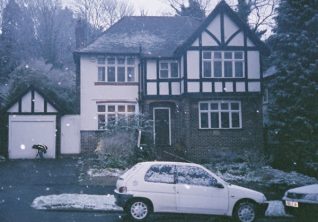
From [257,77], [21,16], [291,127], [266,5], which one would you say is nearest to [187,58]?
[257,77]

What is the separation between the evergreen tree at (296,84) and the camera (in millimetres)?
20344

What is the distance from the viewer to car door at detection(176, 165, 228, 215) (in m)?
10.6

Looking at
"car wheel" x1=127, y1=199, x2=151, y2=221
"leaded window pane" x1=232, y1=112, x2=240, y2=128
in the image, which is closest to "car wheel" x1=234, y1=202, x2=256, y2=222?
"car wheel" x1=127, y1=199, x2=151, y2=221

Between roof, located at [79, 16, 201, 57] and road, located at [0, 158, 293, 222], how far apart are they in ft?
24.3

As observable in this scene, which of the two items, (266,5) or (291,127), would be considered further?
(266,5)

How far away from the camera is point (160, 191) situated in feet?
34.8

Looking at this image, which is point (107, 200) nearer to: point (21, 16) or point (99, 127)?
point (99, 127)

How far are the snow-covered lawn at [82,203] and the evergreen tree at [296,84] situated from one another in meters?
7.79

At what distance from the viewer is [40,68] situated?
32.9 metres

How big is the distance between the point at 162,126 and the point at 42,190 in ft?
38.9

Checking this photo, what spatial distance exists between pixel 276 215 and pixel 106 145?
34.7 ft

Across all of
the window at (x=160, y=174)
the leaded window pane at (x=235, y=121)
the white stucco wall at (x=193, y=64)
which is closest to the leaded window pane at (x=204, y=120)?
the leaded window pane at (x=235, y=121)

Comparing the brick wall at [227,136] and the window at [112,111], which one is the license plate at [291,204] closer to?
the brick wall at [227,136]

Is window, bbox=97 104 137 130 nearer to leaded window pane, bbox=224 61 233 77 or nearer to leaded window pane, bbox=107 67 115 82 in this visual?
leaded window pane, bbox=107 67 115 82
